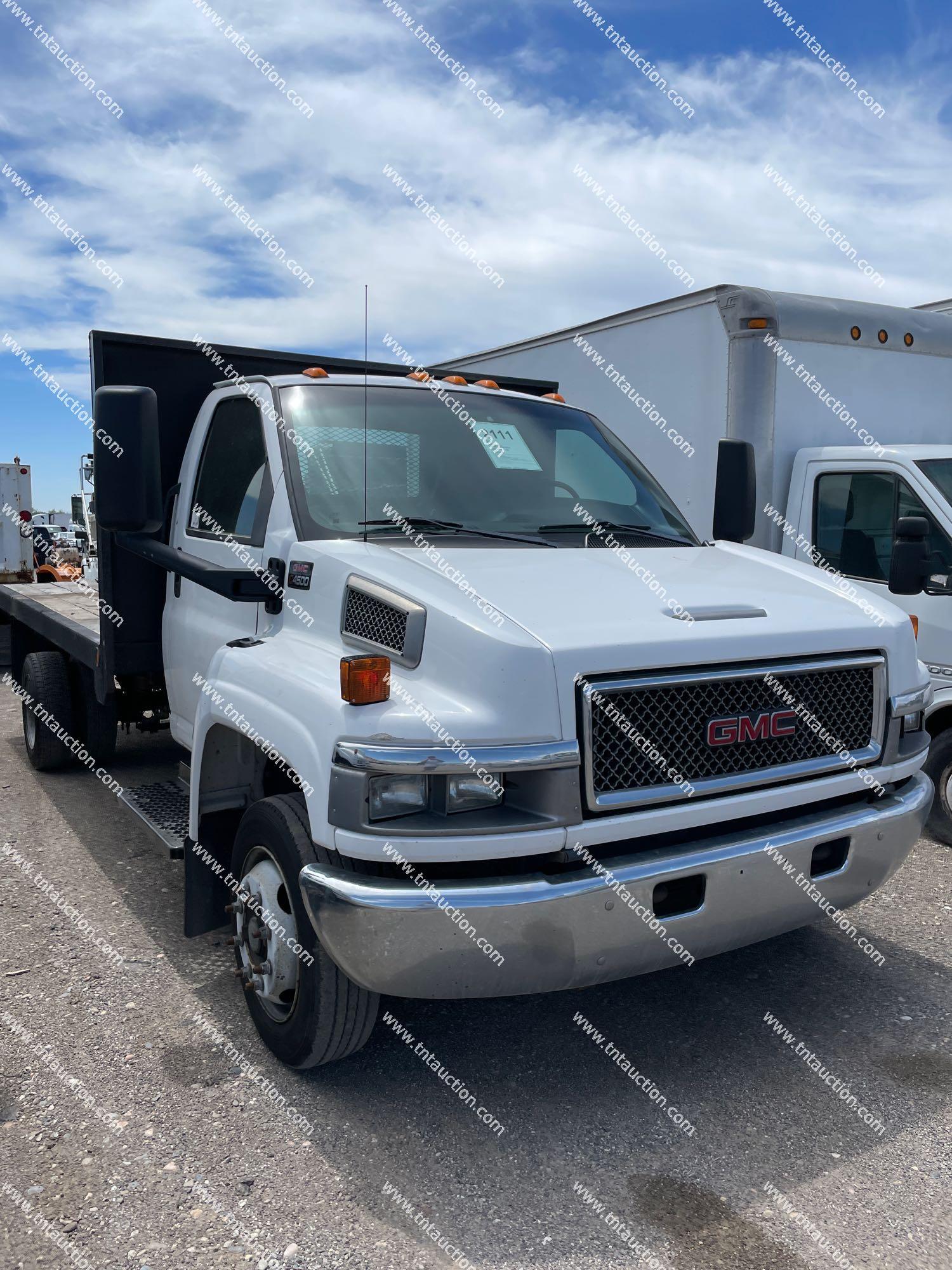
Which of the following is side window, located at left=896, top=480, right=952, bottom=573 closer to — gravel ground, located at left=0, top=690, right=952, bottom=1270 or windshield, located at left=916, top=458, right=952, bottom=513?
windshield, located at left=916, top=458, right=952, bottom=513

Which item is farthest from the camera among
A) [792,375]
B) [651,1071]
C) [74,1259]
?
[792,375]

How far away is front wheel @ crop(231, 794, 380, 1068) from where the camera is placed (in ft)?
10.0

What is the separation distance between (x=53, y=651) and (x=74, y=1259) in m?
5.22

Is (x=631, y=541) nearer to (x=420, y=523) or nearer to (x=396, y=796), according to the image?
(x=420, y=523)

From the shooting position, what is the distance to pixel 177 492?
486cm

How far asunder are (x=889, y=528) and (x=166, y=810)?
13.9 ft

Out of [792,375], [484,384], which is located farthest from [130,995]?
[792,375]

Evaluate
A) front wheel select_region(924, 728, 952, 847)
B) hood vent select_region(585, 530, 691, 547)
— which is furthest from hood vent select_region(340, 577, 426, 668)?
front wheel select_region(924, 728, 952, 847)

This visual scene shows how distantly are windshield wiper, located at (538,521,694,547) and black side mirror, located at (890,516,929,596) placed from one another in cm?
131

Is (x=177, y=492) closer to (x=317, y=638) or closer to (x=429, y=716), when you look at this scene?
(x=317, y=638)

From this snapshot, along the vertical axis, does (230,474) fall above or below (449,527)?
above

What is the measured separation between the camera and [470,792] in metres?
2.80

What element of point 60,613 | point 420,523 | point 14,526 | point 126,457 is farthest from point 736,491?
point 14,526

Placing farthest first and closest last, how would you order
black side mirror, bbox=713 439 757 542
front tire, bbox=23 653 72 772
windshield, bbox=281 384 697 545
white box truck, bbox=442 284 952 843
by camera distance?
front tire, bbox=23 653 72 772, white box truck, bbox=442 284 952 843, black side mirror, bbox=713 439 757 542, windshield, bbox=281 384 697 545
